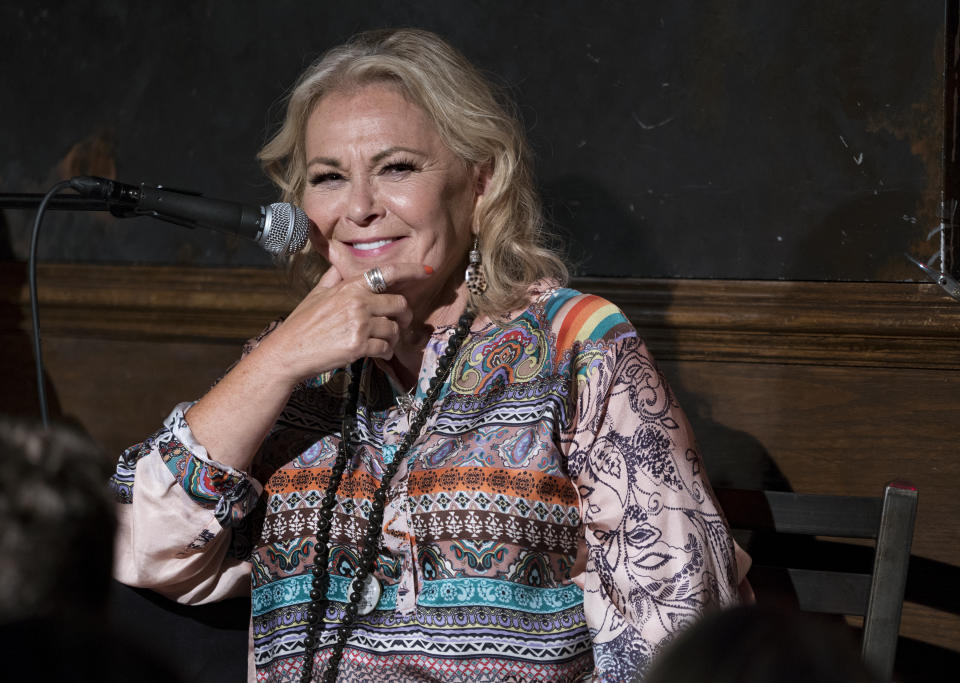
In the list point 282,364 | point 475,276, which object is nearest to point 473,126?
point 475,276

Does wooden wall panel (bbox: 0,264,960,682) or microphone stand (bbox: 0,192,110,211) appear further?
wooden wall panel (bbox: 0,264,960,682)

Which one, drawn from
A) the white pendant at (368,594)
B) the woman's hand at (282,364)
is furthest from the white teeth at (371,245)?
the white pendant at (368,594)

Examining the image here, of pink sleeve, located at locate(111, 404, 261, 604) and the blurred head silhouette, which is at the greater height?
pink sleeve, located at locate(111, 404, 261, 604)

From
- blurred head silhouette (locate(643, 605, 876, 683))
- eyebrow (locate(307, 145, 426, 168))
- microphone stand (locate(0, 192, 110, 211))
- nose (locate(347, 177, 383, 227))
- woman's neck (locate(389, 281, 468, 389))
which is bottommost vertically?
blurred head silhouette (locate(643, 605, 876, 683))

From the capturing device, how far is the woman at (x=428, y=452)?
58.7 inches

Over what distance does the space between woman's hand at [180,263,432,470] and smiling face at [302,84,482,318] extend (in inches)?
Answer: 4.7

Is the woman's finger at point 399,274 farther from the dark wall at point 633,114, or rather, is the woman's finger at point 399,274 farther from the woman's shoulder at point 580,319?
the dark wall at point 633,114

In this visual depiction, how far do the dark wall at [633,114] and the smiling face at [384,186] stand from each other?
1.90ft

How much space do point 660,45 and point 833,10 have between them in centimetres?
35

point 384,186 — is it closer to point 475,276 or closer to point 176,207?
point 475,276

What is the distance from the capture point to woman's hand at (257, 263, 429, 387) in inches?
61.8

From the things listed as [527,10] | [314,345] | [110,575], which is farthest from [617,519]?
[527,10]

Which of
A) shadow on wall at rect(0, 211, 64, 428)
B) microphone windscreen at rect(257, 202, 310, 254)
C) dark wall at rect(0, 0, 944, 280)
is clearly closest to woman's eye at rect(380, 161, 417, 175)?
microphone windscreen at rect(257, 202, 310, 254)

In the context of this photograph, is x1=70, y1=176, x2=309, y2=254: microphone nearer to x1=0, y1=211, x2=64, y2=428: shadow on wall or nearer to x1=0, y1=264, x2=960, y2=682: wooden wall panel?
x1=0, y1=264, x2=960, y2=682: wooden wall panel
